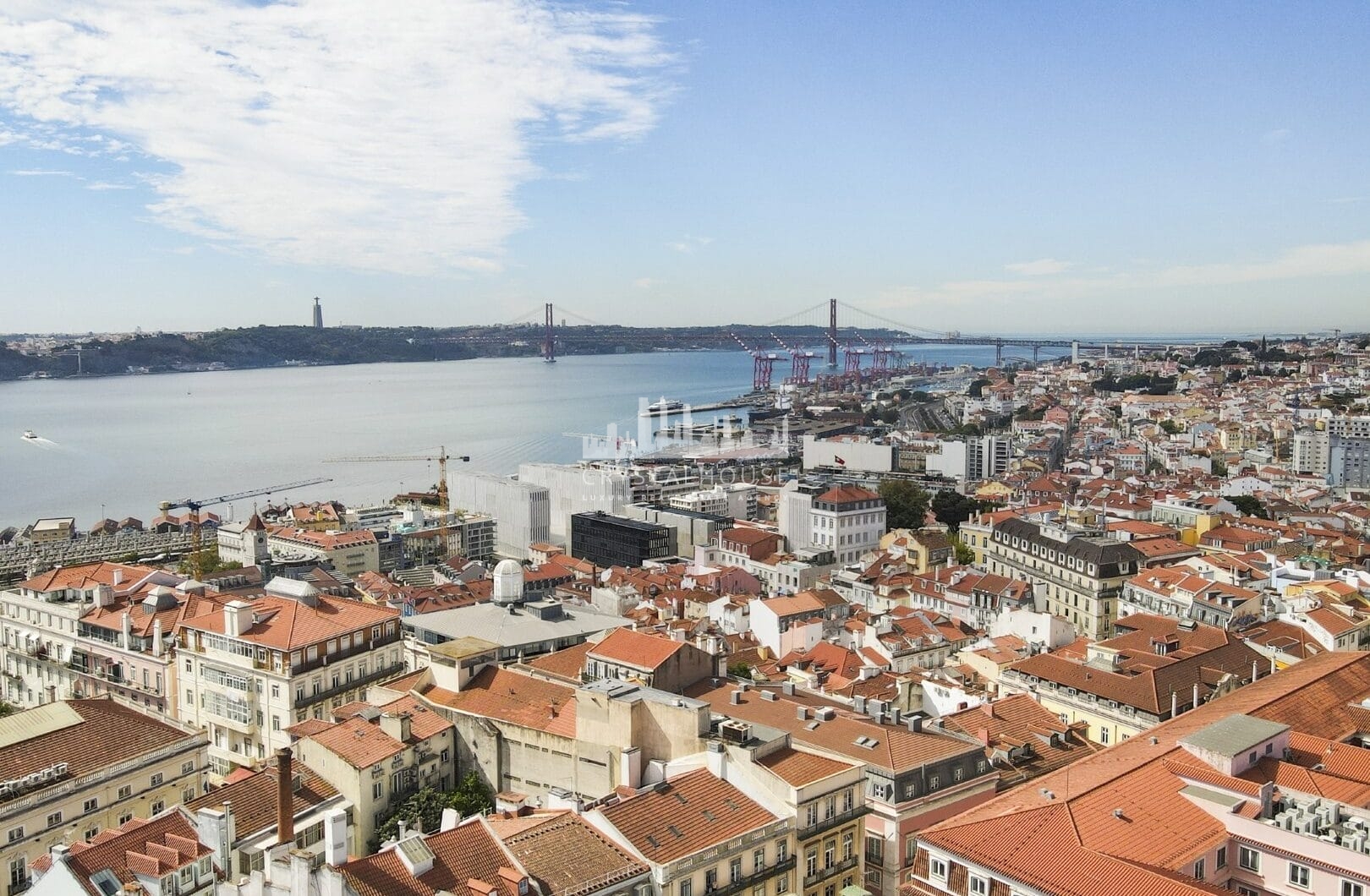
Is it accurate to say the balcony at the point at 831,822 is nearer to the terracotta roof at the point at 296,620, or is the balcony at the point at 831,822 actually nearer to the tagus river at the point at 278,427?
the terracotta roof at the point at 296,620

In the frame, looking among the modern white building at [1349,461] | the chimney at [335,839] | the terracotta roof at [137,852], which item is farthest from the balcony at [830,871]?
the modern white building at [1349,461]

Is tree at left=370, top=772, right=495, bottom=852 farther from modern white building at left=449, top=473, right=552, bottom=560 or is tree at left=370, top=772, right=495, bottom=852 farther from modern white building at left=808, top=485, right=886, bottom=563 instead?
modern white building at left=449, top=473, right=552, bottom=560

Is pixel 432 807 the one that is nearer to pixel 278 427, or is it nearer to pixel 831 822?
pixel 831 822

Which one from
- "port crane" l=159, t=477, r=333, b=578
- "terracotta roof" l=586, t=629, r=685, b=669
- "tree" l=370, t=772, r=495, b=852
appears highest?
"terracotta roof" l=586, t=629, r=685, b=669

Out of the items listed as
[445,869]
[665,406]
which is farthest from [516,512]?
[665,406]

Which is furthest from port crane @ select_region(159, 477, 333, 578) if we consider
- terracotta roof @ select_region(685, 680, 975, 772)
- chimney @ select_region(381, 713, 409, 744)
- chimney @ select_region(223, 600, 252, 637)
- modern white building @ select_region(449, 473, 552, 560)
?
terracotta roof @ select_region(685, 680, 975, 772)
